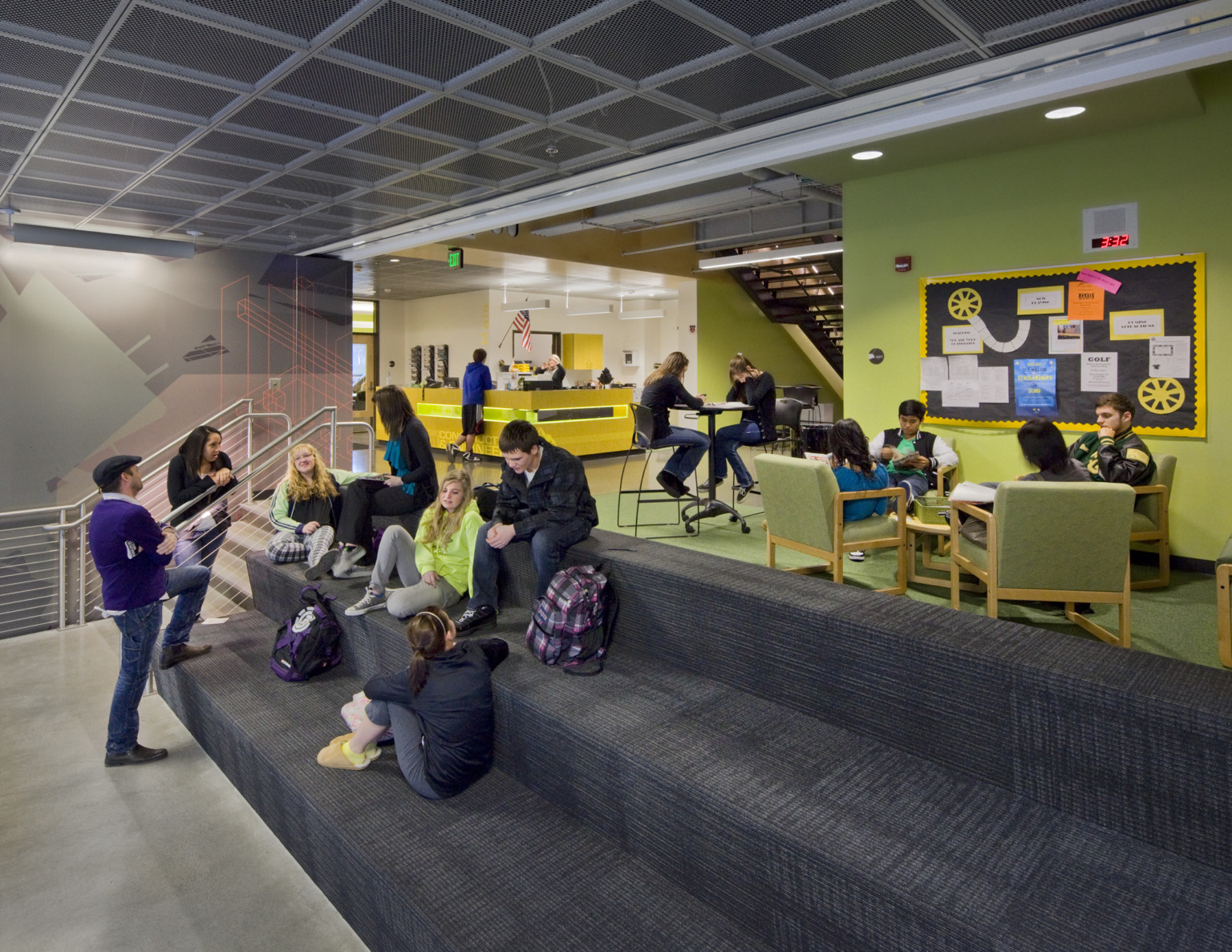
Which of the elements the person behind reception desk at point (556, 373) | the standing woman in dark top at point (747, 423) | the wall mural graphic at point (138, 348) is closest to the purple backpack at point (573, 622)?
the standing woman in dark top at point (747, 423)

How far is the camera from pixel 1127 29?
321 cm

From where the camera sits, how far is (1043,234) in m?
5.57

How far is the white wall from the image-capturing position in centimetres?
1603

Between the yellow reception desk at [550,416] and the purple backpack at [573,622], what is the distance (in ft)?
25.0

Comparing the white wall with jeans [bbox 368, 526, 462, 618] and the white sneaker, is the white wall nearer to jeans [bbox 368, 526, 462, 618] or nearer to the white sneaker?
jeans [bbox 368, 526, 462, 618]

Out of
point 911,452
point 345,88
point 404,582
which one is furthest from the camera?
point 911,452

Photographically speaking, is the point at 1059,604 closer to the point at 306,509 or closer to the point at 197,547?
the point at 306,509

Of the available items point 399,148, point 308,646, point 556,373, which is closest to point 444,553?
point 308,646

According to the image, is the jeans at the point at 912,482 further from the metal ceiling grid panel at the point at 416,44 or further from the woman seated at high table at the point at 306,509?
the woman seated at high table at the point at 306,509

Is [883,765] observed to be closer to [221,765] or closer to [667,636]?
[667,636]

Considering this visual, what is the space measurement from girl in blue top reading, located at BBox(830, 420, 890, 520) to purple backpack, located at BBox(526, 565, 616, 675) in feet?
4.66

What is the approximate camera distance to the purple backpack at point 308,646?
A: 4238 mm

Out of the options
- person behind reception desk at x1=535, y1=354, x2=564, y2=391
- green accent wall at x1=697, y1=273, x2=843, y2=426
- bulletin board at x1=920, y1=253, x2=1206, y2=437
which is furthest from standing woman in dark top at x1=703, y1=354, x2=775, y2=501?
green accent wall at x1=697, y1=273, x2=843, y2=426

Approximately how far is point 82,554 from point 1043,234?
23.0 ft
